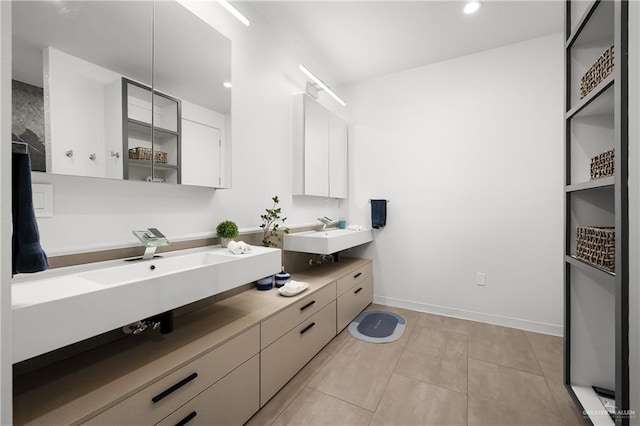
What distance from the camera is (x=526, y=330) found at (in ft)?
8.71

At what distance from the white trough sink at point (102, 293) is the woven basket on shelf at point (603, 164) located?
5.74 feet

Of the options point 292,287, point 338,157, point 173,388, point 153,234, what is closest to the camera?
point 173,388

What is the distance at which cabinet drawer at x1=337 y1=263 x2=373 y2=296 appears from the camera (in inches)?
100.0

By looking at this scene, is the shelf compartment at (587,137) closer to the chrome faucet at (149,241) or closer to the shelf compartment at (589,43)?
the shelf compartment at (589,43)

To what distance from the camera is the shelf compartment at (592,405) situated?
127 cm

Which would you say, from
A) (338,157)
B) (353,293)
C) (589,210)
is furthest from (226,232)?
(589,210)

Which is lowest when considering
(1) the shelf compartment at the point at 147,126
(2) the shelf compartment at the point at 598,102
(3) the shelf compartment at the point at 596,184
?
(3) the shelf compartment at the point at 596,184

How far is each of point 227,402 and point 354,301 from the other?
5.64ft

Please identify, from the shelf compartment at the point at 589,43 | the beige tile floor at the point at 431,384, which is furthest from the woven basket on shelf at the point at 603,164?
the beige tile floor at the point at 431,384

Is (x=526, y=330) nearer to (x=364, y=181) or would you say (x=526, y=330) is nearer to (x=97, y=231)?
(x=364, y=181)

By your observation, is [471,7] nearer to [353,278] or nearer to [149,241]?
[353,278]

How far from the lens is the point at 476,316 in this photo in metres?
2.88

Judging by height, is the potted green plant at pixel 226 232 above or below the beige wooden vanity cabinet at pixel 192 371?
above

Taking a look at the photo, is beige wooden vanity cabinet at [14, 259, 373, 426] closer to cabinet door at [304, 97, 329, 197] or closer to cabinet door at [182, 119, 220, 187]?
cabinet door at [182, 119, 220, 187]
